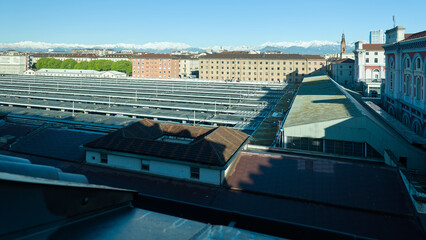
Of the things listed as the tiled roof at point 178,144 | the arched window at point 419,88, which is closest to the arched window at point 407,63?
the arched window at point 419,88

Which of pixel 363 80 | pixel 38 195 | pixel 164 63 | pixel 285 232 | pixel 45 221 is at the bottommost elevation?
pixel 285 232

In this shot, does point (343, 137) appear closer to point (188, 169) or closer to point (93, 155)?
point (188, 169)

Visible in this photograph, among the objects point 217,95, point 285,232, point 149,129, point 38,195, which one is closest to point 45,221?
point 38,195

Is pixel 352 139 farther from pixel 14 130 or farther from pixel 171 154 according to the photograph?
pixel 14 130

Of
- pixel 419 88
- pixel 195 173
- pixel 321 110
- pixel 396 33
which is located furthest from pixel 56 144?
pixel 396 33

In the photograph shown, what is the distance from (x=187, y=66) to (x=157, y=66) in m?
16.5

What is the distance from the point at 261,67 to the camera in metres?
116

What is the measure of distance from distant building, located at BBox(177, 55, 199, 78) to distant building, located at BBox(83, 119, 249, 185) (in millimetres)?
114092

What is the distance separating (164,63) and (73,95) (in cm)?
6450

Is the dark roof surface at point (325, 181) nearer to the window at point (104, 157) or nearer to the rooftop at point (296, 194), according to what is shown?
the rooftop at point (296, 194)

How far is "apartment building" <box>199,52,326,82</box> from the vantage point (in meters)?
113

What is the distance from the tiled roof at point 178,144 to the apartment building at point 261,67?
9175cm

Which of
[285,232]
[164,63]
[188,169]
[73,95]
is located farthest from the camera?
[164,63]

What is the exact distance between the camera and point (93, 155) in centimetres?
1870
